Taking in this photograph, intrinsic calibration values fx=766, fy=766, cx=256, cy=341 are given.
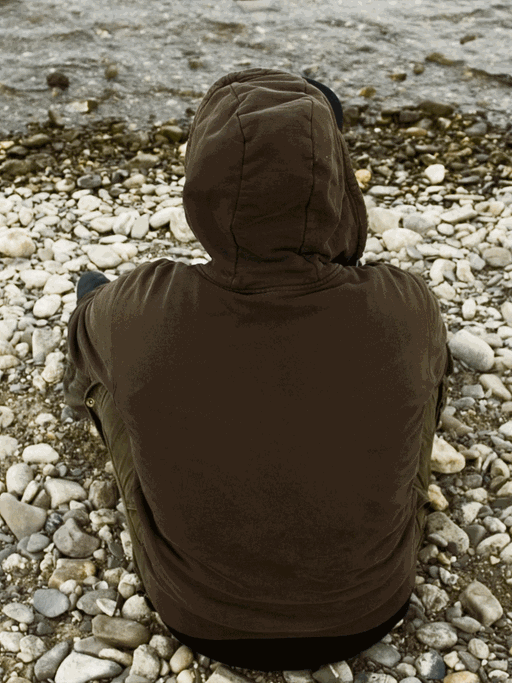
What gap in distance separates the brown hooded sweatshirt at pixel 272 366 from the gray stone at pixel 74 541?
31.2 inches

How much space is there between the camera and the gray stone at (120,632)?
7.75 feet

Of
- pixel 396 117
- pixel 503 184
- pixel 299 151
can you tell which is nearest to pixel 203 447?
pixel 299 151

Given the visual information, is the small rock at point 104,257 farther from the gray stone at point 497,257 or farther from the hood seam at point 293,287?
the hood seam at point 293,287

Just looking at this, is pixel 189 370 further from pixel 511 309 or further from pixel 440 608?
pixel 511 309

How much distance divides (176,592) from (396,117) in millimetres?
4238

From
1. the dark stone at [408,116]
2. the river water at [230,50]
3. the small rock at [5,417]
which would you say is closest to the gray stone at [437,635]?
the small rock at [5,417]

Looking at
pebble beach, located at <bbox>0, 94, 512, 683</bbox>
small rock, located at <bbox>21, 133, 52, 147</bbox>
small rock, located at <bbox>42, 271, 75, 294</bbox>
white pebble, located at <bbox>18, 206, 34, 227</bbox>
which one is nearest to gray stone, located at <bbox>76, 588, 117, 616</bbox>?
pebble beach, located at <bbox>0, 94, 512, 683</bbox>

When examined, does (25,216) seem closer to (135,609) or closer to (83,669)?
(135,609)

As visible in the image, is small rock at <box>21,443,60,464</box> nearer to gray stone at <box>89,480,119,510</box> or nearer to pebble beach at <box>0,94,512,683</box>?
pebble beach at <box>0,94,512,683</box>

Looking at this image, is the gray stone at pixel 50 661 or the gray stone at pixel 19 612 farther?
the gray stone at pixel 19 612

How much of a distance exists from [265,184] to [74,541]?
163cm

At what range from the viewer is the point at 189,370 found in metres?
1.68

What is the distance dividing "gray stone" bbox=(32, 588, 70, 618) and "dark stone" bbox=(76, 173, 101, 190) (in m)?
2.75

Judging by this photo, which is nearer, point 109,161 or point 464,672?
point 464,672
